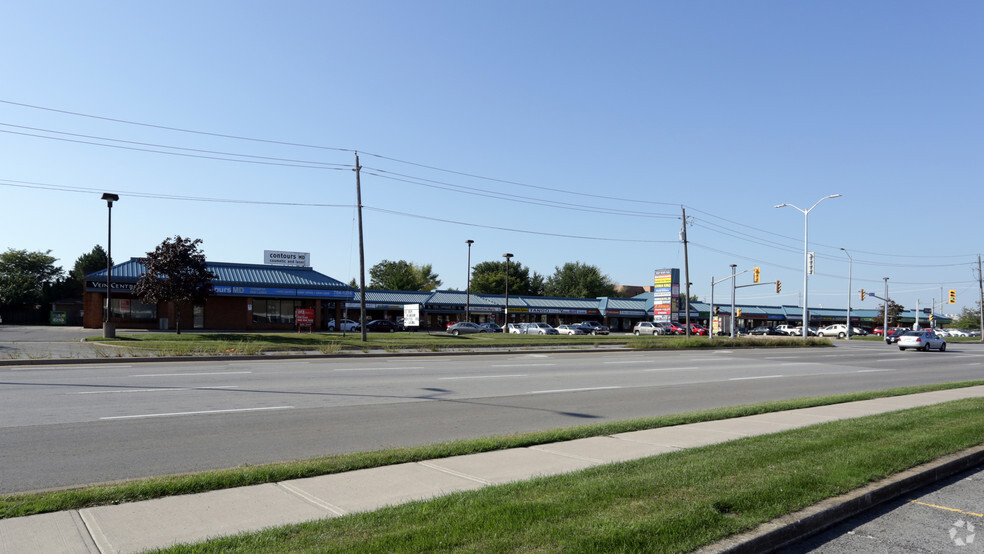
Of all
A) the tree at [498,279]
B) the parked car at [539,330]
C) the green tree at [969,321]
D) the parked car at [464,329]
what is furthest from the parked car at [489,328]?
the green tree at [969,321]

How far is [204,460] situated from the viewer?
304 inches

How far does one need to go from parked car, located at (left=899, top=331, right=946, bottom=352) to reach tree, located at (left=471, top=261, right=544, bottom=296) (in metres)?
73.1

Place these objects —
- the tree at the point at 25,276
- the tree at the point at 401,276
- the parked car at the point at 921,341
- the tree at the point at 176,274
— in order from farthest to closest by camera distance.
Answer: the tree at the point at 401,276
the tree at the point at 25,276
the parked car at the point at 921,341
the tree at the point at 176,274

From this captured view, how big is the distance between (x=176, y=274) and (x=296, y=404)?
1195 inches

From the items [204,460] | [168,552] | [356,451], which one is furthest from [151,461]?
[168,552]

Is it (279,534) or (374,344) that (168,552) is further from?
(374,344)

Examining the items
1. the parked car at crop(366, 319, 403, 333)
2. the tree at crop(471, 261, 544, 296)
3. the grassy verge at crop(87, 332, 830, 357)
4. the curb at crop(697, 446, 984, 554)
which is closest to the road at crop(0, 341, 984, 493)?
the grassy verge at crop(87, 332, 830, 357)

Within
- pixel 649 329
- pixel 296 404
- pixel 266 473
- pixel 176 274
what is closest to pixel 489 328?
pixel 649 329

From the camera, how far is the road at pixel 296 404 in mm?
7988

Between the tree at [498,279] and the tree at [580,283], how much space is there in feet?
20.1

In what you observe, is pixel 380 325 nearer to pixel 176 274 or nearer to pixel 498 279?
pixel 176 274

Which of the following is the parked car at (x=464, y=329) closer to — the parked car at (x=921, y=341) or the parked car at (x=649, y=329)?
the parked car at (x=649, y=329)

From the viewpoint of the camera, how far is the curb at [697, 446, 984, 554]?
489cm

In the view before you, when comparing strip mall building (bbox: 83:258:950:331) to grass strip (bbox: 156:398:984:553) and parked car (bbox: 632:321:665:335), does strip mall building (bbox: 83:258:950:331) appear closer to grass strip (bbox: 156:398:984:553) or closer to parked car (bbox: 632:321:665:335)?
parked car (bbox: 632:321:665:335)
